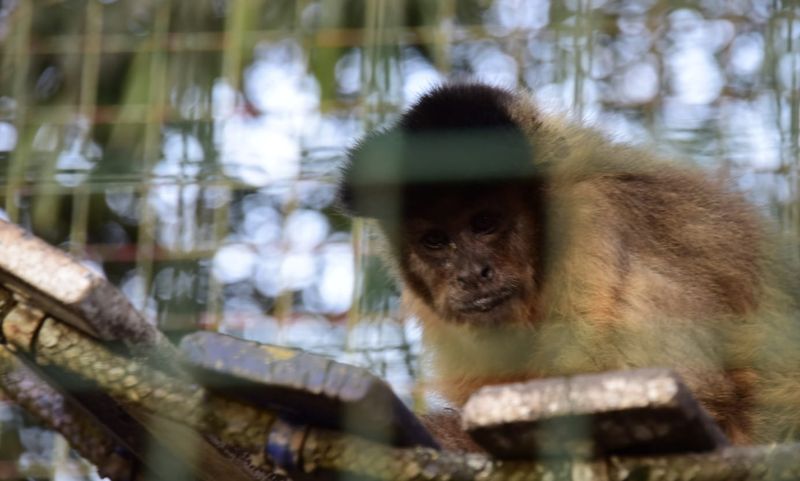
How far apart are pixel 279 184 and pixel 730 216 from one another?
1630mm

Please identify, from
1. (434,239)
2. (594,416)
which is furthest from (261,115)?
(594,416)

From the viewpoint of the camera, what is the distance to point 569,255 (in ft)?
8.54

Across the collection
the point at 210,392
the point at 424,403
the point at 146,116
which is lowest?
the point at 424,403

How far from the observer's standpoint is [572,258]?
259cm

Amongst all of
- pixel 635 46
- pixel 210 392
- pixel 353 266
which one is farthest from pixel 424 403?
pixel 210 392

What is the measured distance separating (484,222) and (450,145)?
0.70ft

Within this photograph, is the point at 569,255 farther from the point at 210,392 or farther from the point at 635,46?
the point at 635,46

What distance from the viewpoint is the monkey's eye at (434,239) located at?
281 centimetres

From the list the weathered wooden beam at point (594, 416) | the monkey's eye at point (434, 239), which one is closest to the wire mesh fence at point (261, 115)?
the monkey's eye at point (434, 239)

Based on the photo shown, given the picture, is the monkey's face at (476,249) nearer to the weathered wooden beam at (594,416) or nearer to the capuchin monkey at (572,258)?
the capuchin monkey at (572,258)

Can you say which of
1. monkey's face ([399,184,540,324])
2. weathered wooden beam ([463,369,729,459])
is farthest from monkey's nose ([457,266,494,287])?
weathered wooden beam ([463,369,729,459])

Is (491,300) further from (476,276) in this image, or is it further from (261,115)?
(261,115)

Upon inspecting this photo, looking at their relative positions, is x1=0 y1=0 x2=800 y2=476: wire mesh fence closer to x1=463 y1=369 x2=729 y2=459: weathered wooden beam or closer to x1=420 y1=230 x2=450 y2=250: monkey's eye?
x1=420 y1=230 x2=450 y2=250: monkey's eye

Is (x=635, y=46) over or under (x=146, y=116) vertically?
over
